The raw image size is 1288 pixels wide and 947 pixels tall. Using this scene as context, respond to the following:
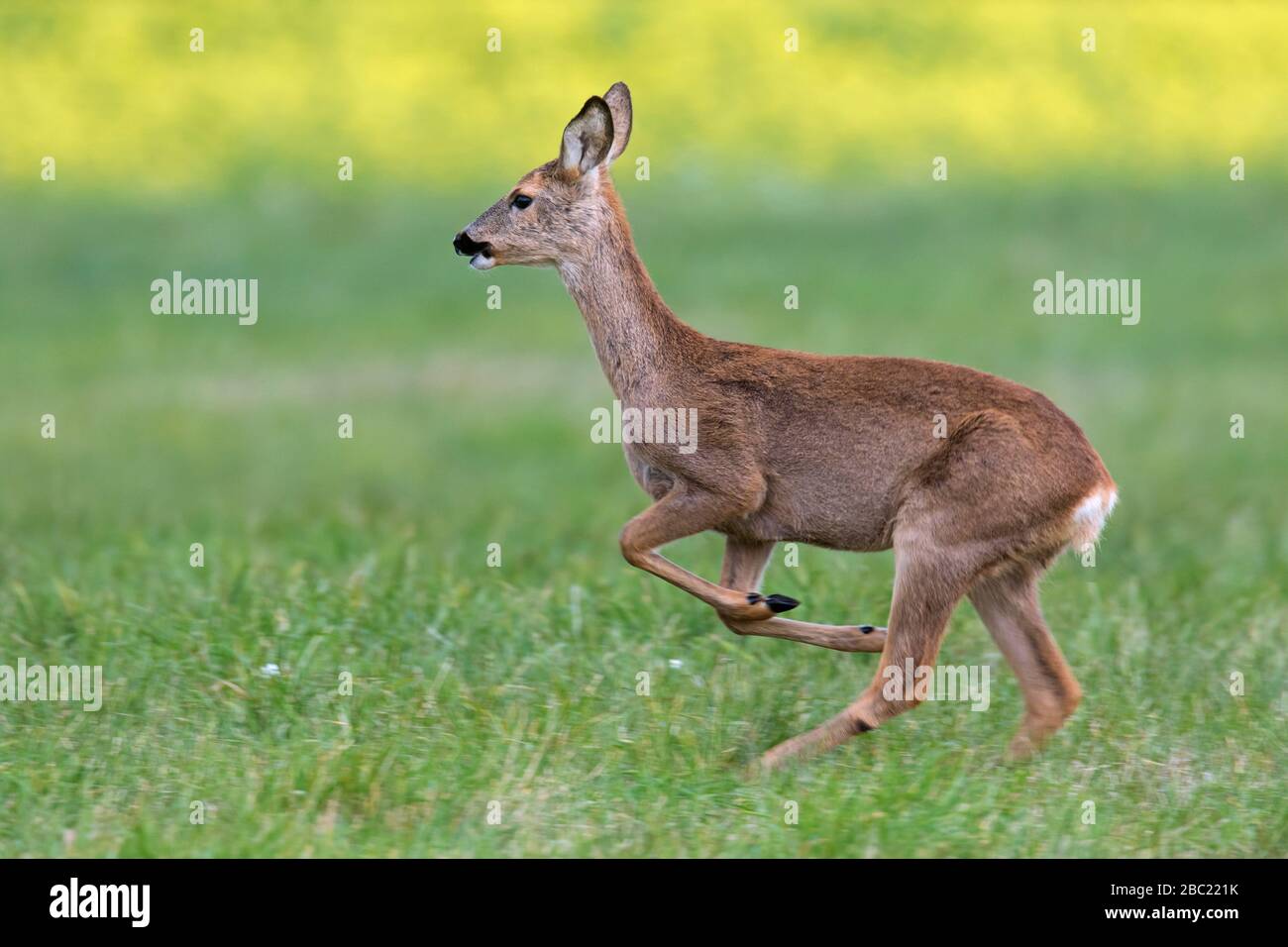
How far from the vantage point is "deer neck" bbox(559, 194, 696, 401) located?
664 centimetres

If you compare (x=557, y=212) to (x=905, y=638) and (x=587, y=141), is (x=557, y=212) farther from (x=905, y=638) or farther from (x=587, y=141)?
(x=905, y=638)

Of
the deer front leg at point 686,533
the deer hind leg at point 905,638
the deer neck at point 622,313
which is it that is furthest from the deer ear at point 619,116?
the deer hind leg at point 905,638

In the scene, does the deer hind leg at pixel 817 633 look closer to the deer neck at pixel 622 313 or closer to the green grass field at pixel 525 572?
the green grass field at pixel 525 572

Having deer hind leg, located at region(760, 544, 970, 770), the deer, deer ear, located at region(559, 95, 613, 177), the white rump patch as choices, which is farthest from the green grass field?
deer ear, located at region(559, 95, 613, 177)

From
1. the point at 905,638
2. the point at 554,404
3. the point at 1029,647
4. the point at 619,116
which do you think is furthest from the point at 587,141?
the point at 554,404

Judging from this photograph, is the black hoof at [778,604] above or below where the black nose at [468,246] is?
below

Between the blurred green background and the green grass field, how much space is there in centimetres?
3

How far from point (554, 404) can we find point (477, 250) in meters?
7.27

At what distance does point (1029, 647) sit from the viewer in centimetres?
638

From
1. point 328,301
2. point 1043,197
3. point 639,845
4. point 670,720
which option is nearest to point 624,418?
point 670,720

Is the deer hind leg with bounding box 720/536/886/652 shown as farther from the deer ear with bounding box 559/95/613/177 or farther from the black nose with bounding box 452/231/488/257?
the deer ear with bounding box 559/95/613/177

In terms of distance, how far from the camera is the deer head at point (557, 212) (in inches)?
266

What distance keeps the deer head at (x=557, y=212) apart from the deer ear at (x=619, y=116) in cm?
10

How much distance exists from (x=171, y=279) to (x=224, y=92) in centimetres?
460
